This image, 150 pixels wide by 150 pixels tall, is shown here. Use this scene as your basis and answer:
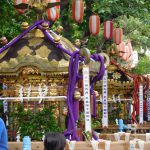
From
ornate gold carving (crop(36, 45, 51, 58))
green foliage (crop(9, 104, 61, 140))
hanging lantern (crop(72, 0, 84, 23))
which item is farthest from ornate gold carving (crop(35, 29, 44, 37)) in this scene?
hanging lantern (crop(72, 0, 84, 23))

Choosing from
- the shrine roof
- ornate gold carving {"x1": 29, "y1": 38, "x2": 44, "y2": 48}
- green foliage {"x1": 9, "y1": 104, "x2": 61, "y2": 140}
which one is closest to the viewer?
green foliage {"x1": 9, "y1": 104, "x2": 61, "y2": 140}

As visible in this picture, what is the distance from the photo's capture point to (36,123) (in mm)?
9461

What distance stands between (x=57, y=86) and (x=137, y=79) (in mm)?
5874

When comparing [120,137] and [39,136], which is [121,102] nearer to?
[120,137]

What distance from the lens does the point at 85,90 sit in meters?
8.92

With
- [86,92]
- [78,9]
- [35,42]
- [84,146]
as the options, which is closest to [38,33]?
[35,42]

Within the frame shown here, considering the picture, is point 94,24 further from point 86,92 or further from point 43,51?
point 86,92

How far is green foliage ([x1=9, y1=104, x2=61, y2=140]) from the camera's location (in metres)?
9.37

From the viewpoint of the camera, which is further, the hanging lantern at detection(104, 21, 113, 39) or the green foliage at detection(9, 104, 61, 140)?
the hanging lantern at detection(104, 21, 113, 39)

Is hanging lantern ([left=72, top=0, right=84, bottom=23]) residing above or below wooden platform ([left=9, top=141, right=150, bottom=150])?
above

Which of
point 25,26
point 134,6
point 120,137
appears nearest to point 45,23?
point 25,26

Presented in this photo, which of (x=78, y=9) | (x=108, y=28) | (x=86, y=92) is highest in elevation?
(x=78, y=9)

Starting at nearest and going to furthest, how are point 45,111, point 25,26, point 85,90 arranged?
point 85,90
point 45,111
point 25,26

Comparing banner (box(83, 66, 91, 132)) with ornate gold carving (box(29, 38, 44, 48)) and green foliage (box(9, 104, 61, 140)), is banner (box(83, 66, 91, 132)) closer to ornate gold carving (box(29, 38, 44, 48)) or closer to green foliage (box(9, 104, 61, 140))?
green foliage (box(9, 104, 61, 140))
